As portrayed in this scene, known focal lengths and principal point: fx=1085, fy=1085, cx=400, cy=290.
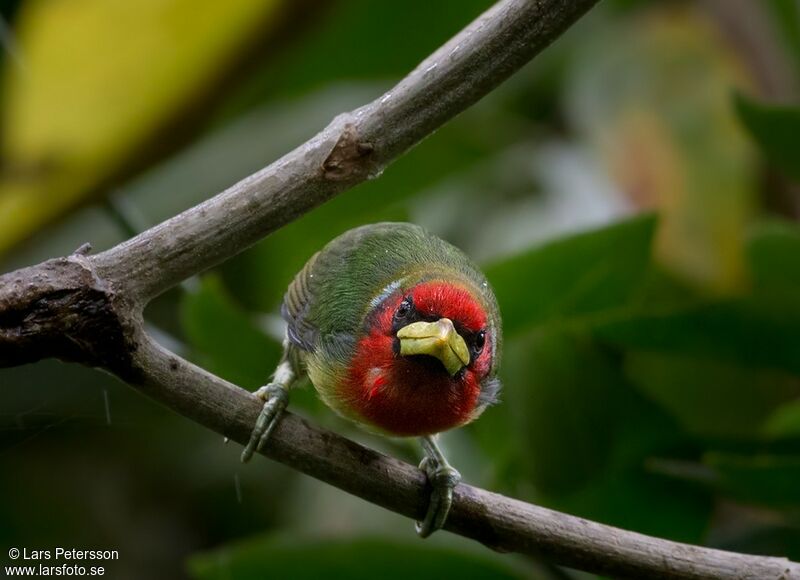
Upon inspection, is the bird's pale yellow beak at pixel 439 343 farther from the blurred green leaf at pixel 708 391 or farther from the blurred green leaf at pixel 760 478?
the blurred green leaf at pixel 708 391

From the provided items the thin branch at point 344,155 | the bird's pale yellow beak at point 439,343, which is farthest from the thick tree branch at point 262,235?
the bird's pale yellow beak at point 439,343

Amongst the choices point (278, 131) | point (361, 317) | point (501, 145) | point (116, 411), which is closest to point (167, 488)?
point (116, 411)

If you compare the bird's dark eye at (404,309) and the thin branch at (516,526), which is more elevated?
the bird's dark eye at (404,309)

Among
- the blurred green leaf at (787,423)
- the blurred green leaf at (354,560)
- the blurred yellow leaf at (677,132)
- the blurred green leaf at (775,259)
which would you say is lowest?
the blurred green leaf at (354,560)

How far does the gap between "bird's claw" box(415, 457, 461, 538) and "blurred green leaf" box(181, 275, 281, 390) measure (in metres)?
0.38

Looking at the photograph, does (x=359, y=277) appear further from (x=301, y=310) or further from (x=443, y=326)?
(x=443, y=326)

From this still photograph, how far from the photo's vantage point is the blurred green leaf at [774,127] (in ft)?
5.71

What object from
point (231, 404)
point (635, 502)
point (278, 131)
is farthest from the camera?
point (278, 131)

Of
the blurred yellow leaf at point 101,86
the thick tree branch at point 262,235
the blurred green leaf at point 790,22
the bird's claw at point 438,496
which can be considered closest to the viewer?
the thick tree branch at point 262,235

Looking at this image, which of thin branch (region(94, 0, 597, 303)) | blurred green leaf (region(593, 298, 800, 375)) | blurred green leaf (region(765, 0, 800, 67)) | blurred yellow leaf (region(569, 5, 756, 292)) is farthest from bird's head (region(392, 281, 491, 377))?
blurred green leaf (region(765, 0, 800, 67))

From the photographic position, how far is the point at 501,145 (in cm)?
295

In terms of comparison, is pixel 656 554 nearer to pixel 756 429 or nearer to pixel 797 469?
pixel 797 469

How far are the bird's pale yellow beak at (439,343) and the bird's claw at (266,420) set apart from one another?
165 mm

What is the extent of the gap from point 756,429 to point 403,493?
1.02m
